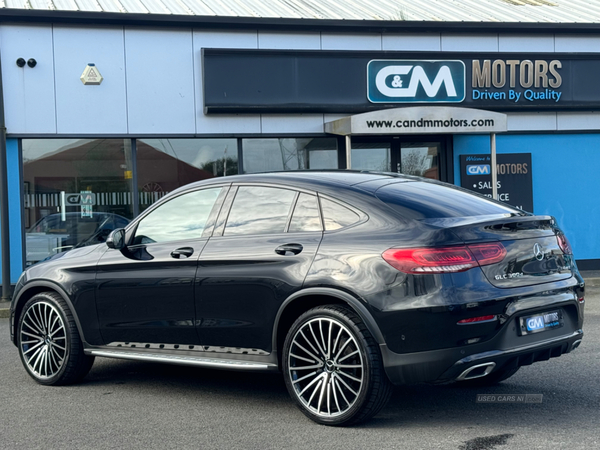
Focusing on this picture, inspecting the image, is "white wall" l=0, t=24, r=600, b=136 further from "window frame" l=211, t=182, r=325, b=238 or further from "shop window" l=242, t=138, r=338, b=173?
"window frame" l=211, t=182, r=325, b=238

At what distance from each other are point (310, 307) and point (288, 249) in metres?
0.40

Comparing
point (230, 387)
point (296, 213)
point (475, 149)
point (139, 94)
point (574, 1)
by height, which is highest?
point (574, 1)

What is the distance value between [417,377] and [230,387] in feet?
6.65

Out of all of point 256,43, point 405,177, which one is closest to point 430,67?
point 256,43

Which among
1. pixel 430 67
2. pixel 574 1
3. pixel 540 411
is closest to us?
pixel 540 411

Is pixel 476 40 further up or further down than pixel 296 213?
further up

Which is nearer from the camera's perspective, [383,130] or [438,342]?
[438,342]

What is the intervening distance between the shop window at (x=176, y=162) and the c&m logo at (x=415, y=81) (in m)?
2.89

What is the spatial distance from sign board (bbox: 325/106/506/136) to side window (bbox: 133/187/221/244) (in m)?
8.10

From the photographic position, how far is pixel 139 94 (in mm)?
13562

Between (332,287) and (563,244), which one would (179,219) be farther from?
(563,244)

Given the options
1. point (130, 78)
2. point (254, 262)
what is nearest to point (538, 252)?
point (254, 262)

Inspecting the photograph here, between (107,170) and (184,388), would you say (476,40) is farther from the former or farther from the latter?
(184,388)

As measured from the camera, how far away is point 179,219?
570cm
